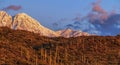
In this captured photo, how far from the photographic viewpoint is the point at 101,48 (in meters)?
73.8

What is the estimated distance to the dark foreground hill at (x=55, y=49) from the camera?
65.4 meters

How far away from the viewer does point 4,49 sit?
2645 inches

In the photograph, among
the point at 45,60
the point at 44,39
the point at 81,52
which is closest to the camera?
the point at 45,60

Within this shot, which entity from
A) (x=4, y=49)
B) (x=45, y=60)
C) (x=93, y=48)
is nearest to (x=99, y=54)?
(x=93, y=48)

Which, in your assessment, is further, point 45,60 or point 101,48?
point 101,48

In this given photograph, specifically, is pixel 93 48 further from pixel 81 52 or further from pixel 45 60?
pixel 45 60

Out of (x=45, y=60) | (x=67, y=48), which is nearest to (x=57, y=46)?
(x=67, y=48)

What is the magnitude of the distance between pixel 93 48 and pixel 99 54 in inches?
91.0

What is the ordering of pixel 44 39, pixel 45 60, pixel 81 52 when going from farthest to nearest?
1. pixel 44 39
2. pixel 81 52
3. pixel 45 60

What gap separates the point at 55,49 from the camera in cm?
7100

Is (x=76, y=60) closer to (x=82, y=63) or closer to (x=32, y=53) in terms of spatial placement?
(x=82, y=63)

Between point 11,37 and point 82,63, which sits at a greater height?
point 11,37

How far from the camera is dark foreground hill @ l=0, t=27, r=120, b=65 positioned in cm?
6538

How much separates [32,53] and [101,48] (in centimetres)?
1215
